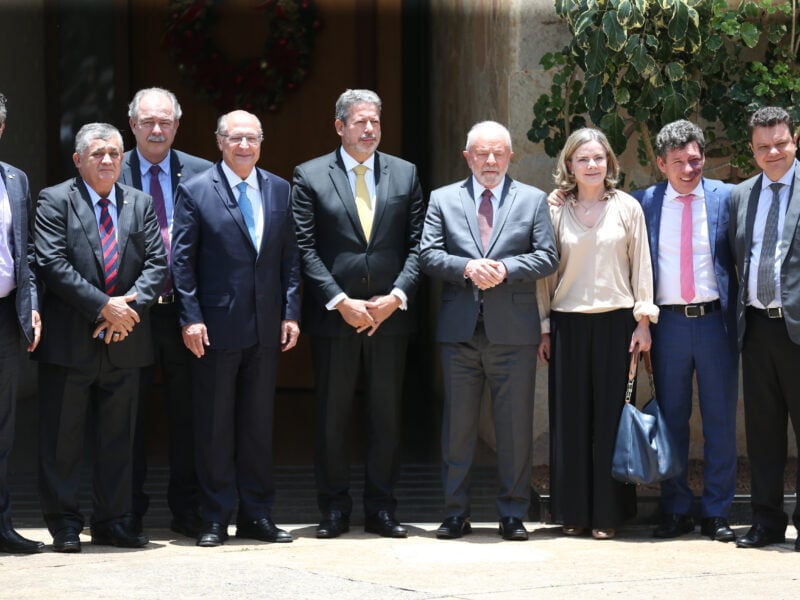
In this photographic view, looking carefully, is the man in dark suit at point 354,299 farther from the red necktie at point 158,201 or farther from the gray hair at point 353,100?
the red necktie at point 158,201

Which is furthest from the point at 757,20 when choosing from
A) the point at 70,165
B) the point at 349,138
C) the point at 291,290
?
the point at 70,165

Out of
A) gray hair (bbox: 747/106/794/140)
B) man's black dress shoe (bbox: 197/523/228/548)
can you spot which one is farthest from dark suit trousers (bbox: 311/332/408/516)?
gray hair (bbox: 747/106/794/140)

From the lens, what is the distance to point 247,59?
9.54 metres

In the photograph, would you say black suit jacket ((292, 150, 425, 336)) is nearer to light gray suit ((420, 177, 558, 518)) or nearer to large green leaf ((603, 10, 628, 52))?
light gray suit ((420, 177, 558, 518))

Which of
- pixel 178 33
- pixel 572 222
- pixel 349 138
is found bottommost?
pixel 572 222

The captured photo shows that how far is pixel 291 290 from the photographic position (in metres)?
5.94

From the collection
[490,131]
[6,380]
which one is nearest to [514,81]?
[490,131]

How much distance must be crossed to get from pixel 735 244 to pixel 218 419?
88.8 inches

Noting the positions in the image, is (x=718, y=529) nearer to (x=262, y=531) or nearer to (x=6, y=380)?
(x=262, y=531)

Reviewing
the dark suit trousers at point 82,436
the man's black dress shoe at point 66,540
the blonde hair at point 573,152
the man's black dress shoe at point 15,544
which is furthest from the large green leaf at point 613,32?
the man's black dress shoe at point 15,544

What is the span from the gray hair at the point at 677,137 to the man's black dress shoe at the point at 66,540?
9.49 ft

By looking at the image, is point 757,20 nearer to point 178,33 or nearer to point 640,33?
point 640,33

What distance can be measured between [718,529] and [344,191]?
6.92 feet

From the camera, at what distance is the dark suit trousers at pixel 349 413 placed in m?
5.97
